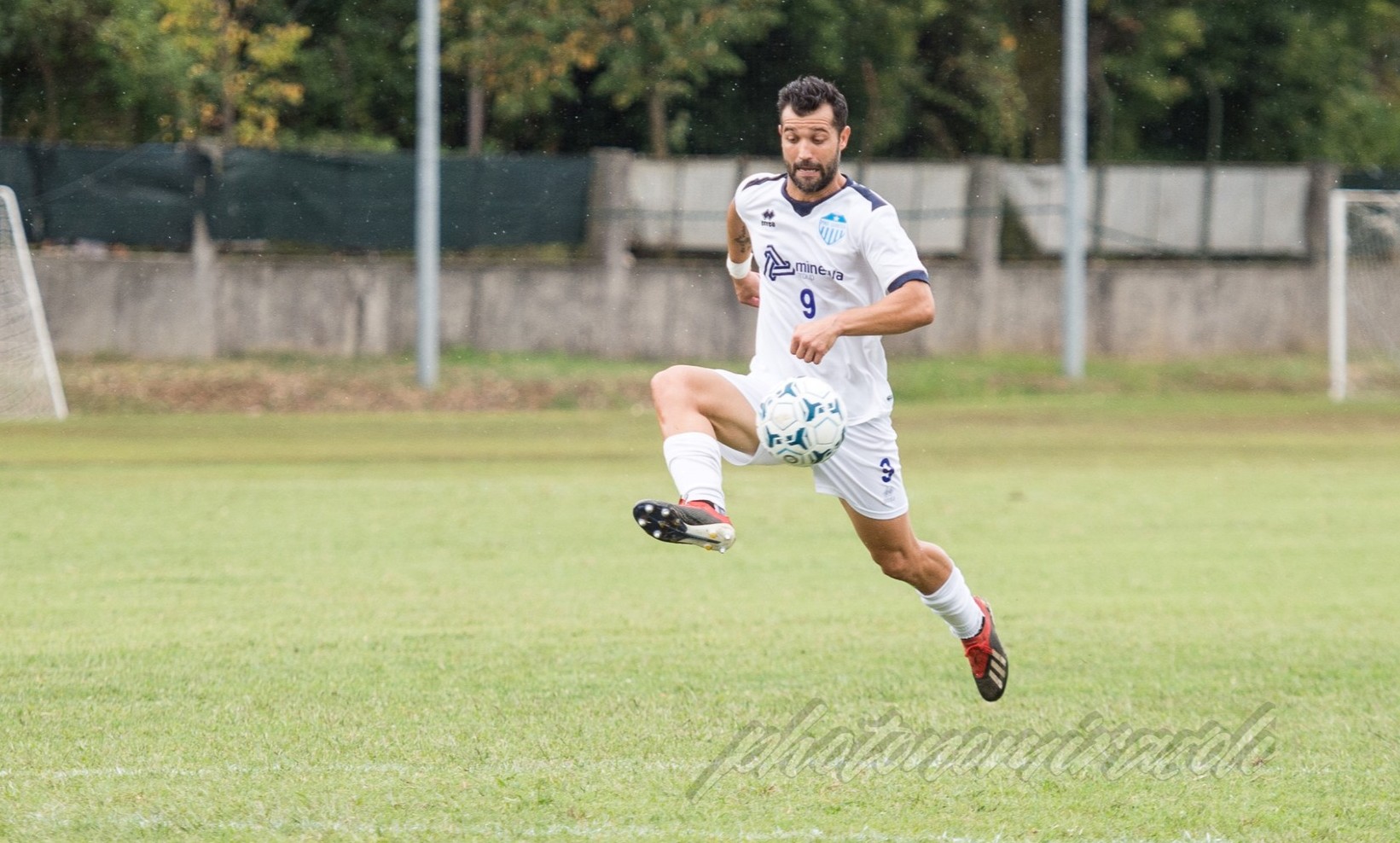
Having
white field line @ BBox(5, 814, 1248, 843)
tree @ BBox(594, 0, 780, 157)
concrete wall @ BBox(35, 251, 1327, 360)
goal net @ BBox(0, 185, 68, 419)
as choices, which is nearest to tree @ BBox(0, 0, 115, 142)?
concrete wall @ BBox(35, 251, 1327, 360)

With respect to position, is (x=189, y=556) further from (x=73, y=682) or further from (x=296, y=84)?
(x=296, y=84)

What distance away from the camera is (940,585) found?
24.0 ft

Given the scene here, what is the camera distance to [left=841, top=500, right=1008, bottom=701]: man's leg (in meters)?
7.10

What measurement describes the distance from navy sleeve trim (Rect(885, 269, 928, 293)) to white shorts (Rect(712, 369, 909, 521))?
63cm

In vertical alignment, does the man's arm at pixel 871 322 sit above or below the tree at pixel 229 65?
below

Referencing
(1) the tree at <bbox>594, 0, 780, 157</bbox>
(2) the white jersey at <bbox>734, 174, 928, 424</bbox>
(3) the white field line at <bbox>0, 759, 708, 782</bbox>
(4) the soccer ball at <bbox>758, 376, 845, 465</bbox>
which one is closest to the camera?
(3) the white field line at <bbox>0, 759, 708, 782</bbox>

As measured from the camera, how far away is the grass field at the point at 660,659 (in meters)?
5.52

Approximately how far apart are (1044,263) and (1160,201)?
7.23 ft

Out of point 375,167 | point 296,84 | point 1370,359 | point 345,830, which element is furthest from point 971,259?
point 345,830

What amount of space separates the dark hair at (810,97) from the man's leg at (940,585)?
5.22 feet

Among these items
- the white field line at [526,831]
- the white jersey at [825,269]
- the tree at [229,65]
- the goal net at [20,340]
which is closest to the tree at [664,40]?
the tree at [229,65]

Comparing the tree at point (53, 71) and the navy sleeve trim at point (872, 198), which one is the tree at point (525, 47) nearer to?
the tree at point (53, 71)

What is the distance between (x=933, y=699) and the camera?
730 cm

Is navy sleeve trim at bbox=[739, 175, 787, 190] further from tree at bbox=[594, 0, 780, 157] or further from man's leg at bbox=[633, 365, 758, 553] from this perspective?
tree at bbox=[594, 0, 780, 157]
